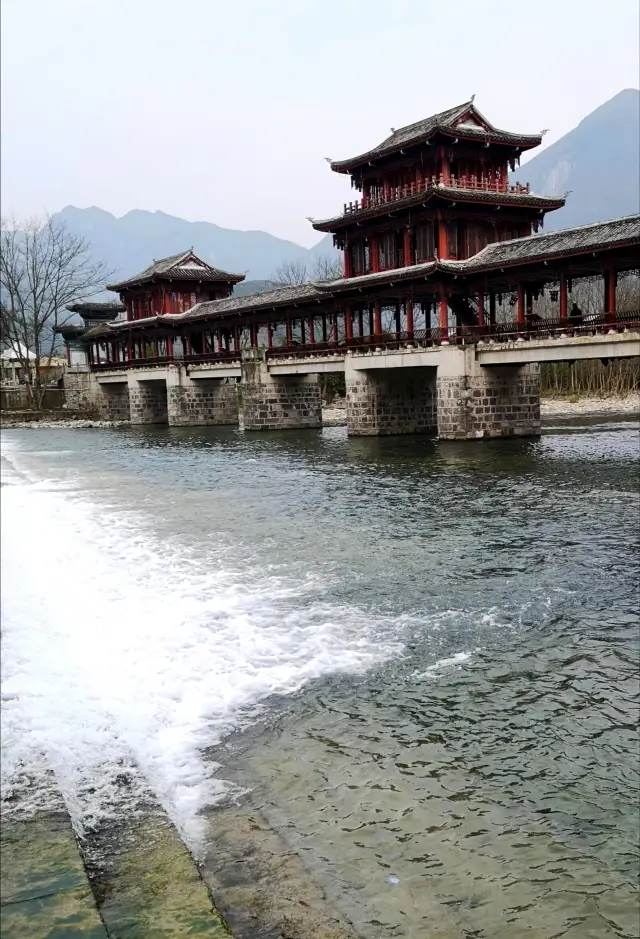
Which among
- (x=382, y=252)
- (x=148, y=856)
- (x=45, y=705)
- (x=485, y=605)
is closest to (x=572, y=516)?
(x=485, y=605)

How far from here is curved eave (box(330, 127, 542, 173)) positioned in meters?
37.2

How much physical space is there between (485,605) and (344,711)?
365 cm

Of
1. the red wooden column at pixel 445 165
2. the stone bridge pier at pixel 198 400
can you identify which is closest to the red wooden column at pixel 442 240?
the red wooden column at pixel 445 165

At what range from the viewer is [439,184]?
3684cm

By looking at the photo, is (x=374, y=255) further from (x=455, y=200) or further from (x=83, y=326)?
(x=83, y=326)

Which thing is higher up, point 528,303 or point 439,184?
point 439,184

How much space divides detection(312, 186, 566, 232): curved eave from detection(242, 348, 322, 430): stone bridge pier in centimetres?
972

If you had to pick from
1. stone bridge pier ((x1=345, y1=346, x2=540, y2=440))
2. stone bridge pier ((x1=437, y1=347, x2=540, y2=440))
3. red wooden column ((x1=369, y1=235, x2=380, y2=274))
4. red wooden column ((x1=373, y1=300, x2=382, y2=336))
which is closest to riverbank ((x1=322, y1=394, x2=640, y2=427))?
stone bridge pier ((x1=345, y1=346, x2=540, y2=440))

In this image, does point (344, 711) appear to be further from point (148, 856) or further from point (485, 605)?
point (485, 605)

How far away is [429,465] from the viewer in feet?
85.4

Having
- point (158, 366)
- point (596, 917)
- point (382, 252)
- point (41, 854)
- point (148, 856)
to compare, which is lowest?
point (596, 917)

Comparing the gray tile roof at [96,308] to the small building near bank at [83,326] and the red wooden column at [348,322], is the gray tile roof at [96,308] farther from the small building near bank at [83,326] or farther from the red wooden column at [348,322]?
the red wooden column at [348,322]

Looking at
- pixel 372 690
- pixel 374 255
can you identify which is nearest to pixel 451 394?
pixel 374 255

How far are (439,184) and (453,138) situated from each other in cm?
275
